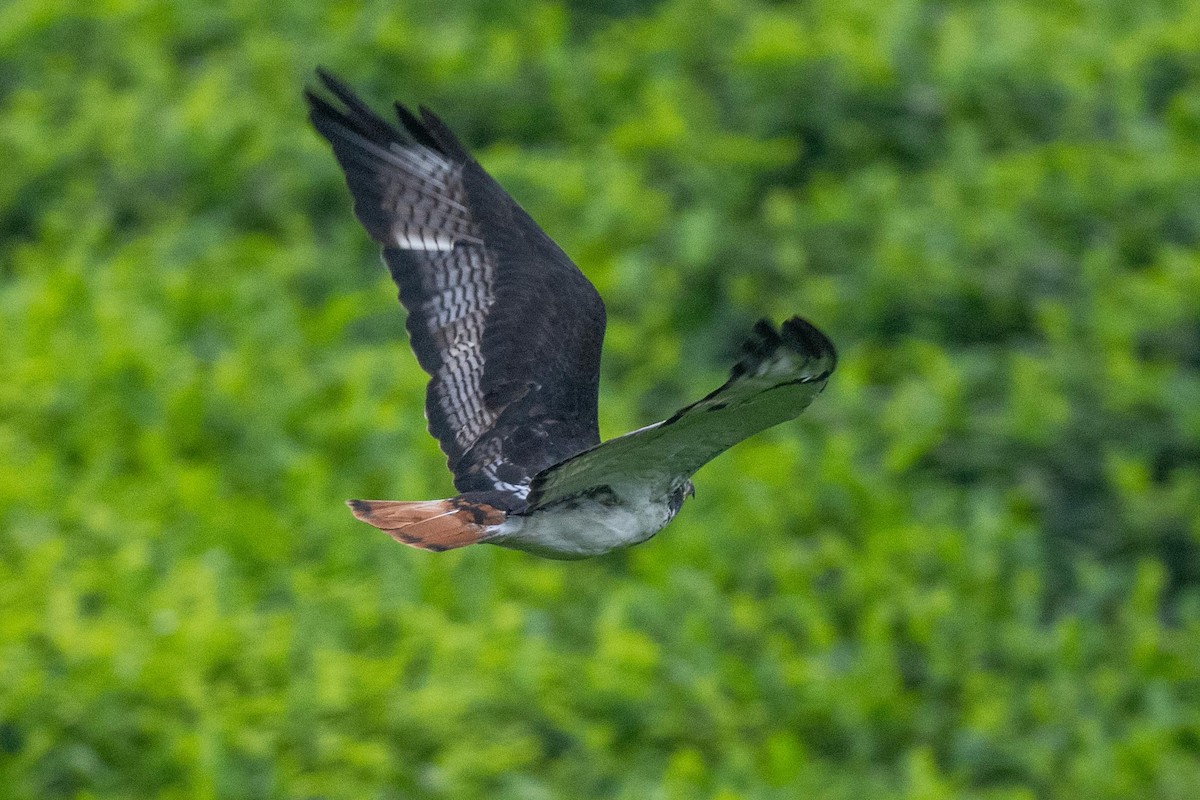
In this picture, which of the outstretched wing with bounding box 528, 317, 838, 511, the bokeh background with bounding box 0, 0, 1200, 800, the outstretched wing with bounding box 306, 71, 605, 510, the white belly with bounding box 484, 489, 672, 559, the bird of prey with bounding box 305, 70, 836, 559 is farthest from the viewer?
the bokeh background with bounding box 0, 0, 1200, 800

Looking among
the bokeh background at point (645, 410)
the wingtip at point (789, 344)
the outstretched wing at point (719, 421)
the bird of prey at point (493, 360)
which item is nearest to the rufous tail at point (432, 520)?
the bird of prey at point (493, 360)

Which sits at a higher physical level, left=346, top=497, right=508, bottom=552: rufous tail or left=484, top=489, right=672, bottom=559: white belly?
left=346, top=497, right=508, bottom=552: rufous tail

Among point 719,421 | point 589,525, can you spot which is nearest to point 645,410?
point 589,525

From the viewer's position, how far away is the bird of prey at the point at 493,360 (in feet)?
14.1

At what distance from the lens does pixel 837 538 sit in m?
7.60

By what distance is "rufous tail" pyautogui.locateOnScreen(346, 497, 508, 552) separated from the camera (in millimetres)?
4184

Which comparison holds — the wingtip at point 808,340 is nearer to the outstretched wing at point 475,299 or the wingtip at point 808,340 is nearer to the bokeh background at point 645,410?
the outstretched wing at point 475,299

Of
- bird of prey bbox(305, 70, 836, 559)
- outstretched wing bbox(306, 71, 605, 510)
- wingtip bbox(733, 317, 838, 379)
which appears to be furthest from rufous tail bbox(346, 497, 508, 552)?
wingtip bbox(733, 317, 838, 379)

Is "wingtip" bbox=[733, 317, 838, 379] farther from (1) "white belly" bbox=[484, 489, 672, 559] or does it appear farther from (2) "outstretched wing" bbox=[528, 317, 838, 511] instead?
(1) "white belly" bbox=[484, 489, 672, 559]

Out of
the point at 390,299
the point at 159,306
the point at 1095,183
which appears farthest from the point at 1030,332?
the point at 159,306

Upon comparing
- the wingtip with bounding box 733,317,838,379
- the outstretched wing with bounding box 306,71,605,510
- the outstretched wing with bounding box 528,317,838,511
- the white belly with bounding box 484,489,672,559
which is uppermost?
the outstretched wing with bounding box 306,71,605,510

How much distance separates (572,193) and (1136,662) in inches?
138

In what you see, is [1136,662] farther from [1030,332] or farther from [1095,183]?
[1095,183]

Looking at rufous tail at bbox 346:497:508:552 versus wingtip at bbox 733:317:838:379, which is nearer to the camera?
wingtip at bbox 733:317:838:379
